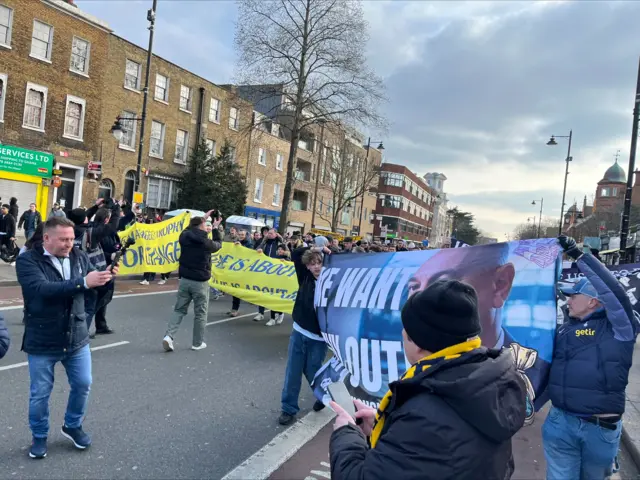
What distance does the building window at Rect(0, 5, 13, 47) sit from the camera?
1983 cm

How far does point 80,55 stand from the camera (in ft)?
75.2

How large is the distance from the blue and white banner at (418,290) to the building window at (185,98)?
27730 mm

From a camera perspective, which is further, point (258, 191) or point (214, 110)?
point (258, 191)

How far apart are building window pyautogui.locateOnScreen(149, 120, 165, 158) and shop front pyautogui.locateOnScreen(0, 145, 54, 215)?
642cm

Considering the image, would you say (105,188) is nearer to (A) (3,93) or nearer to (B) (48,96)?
(B) (48,96)

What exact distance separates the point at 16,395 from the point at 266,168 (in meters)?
34.6

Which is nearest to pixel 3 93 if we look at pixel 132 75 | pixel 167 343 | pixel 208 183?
pixel 132 75

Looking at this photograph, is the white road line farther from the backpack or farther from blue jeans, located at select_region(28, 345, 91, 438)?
the backpack

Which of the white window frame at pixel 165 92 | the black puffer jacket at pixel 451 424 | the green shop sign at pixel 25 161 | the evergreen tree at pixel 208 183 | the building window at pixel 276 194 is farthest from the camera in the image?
the building window at pixel 276 194

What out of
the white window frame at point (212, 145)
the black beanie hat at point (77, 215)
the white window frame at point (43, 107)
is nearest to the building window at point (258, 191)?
the white window frame at point (212, 145)

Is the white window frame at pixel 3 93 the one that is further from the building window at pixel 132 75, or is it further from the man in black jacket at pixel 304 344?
the man in black jacket at pixel 304 344

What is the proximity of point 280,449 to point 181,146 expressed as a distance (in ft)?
92.0

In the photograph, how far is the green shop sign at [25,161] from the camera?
20.2 meters

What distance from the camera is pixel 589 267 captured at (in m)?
3.01
